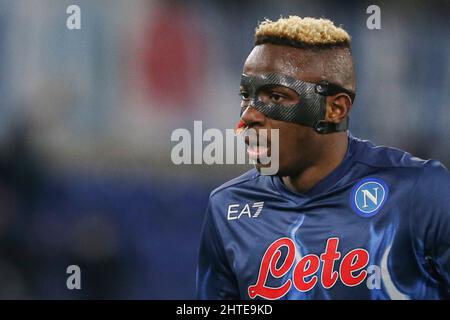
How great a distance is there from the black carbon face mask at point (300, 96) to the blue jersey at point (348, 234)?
276 mm

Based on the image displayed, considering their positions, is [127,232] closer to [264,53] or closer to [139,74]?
[139,74]

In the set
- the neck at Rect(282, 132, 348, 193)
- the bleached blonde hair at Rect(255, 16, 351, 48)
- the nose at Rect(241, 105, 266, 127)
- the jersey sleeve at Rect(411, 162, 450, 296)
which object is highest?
the bleached blonde hair at Rect(255, 16, 351, 48)

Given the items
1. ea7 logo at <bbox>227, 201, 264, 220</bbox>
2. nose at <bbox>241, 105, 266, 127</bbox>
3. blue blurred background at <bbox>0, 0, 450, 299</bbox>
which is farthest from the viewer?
blue blurred background at <bbox>0, 0, 450, 299</bbox>

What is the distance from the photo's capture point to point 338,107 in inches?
135

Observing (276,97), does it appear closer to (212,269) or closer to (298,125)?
(298,125)

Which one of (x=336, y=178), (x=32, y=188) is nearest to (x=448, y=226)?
(x=336, y=178)

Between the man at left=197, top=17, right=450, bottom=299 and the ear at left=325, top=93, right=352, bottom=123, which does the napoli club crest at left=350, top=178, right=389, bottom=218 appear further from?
the ear at left=325, top=93, right=352, bottom=123

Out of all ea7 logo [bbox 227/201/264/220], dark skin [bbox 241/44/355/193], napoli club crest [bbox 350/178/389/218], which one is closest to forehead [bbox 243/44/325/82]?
dark skin [bbox 241/44/355/193]

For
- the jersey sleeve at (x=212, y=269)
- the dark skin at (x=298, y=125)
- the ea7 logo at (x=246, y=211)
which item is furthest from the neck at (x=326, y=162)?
the jersey sleeve at (x=212, y=269)

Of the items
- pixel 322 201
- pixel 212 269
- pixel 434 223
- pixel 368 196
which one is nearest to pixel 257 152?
pixel 322 201

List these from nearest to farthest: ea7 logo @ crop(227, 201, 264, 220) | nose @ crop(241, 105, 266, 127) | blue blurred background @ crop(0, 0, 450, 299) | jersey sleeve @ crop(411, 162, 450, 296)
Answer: jersey sleeve @ crop(411, 162, 450, 296) → nose @ crop(241, 105, 266, 127) → ea7 logo @ crop(227, 201, 264, 220) → blue blurred background @ crop(0, 0, 450, 299)

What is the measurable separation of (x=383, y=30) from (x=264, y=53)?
36.6 inches

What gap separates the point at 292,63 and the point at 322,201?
2.24 ft

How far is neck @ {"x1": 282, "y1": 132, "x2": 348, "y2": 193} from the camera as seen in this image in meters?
3.46
